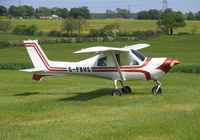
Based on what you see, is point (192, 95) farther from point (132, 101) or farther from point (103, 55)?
point (103, 55)

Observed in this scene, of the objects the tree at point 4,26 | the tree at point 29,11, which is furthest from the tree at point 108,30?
the tree at point 29,11

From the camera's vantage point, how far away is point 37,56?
18.5 m

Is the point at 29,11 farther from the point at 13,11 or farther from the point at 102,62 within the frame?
the point at 102,62

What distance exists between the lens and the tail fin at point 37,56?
1847 centimetres

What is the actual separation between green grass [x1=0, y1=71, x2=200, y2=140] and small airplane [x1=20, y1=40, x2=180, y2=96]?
3.18 ft

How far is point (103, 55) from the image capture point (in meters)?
17.6

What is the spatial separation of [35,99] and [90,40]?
215ft

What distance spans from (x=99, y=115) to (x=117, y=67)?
474 centimetres

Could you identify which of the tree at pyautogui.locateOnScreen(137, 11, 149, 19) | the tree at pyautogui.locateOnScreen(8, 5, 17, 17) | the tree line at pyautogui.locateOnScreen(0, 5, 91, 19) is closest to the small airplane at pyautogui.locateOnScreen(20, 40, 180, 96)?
the tree line at pyautogui.locateOnScreen(0, 5, 91, 19)

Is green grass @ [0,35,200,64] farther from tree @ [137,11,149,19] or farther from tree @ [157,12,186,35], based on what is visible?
tree @ [137,11,149,19]

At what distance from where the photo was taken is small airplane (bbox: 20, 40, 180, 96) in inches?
667

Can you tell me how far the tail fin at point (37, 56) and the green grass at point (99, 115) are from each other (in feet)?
5.29

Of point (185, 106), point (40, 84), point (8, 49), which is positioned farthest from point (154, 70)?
point (8, 49)

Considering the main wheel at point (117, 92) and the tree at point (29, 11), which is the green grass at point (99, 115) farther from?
the tree at point (29, 11)
